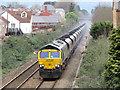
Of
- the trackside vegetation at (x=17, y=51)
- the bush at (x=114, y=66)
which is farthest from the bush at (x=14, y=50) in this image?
the bush at (x=114, y=66)

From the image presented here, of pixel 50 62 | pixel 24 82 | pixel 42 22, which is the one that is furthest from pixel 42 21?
pixel 24 82

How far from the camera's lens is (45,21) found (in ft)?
140

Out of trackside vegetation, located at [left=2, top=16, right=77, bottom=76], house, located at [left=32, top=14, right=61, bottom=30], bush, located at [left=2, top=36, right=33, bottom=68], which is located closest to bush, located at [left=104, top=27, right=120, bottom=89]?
trackside vegetation, located at [left=2, top=16, right=77, bottom=76]

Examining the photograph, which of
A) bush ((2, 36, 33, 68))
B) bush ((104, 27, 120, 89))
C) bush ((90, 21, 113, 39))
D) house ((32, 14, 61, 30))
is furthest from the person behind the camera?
house ((32, 14, 61, 30))

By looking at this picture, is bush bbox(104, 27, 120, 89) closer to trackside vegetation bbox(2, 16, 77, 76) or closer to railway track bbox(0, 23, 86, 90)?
railway track bbox(0, 23, 86, 90)

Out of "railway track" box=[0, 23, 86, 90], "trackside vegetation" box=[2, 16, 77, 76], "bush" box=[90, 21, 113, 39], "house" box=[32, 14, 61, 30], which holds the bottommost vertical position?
"railway track" box=[0, 23, 86, 90]

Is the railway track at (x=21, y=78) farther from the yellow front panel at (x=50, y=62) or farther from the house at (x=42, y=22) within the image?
the house at (x=42, y=22)

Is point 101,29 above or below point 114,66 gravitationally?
above

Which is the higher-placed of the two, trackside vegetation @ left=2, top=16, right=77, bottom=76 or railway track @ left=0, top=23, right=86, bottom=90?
trackside vegetation @ left=2, top=16, right=77, bottom=76

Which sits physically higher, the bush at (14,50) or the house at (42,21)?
the house at (42,21)

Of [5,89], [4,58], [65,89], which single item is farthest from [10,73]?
[65,89]

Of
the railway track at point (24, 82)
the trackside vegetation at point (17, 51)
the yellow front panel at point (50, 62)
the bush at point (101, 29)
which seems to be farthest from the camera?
the bush at point (101, 29)

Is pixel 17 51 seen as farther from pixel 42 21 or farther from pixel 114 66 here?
pixel 42 21

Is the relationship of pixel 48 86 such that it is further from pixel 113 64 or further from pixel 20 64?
pixel 20 64
